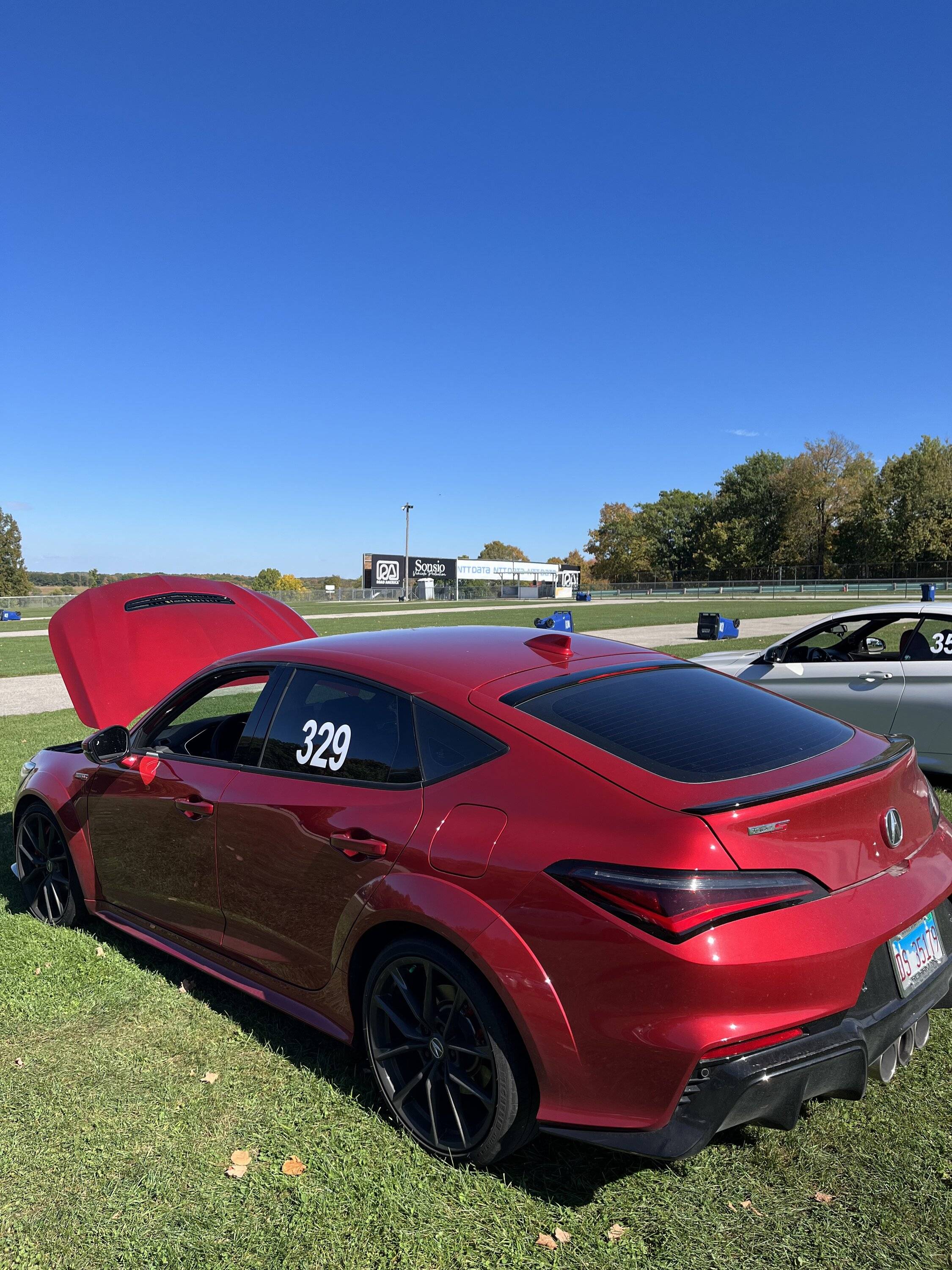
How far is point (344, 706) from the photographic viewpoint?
3.27 metres

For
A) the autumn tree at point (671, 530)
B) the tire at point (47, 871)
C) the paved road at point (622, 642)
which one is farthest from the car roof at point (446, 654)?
the autumn tree at point (671, 530)

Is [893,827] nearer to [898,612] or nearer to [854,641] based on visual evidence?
[898,612]

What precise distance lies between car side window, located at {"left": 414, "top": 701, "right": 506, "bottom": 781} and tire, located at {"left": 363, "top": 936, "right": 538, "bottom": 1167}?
0.53 m

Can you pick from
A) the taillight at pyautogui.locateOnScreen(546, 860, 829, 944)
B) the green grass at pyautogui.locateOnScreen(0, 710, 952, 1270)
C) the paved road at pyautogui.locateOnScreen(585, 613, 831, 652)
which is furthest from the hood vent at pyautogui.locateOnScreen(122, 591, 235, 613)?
the paved road at pyautogui.locateOnScreen(585, 613, 831, 652)

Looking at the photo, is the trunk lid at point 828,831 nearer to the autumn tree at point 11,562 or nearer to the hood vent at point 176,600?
the hood vent at point 176,600

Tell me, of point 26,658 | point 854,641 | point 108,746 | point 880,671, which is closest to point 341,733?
point 108,746

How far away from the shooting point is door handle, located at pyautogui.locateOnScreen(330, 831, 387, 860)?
9.21ft

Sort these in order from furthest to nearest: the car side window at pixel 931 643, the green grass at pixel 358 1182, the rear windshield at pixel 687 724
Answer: the car side window at pixel 931 643 < the rear windshield at pixel 687 724 < the green grass at pixel 358 1182

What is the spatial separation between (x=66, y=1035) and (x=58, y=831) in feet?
4.19

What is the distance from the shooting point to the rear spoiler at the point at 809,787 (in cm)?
232

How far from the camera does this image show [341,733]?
127 inches

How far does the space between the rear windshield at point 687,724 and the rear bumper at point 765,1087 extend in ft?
2.35

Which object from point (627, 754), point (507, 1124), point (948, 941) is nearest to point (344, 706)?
point (627, 754)

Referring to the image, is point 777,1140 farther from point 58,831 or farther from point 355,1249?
point 58,831
